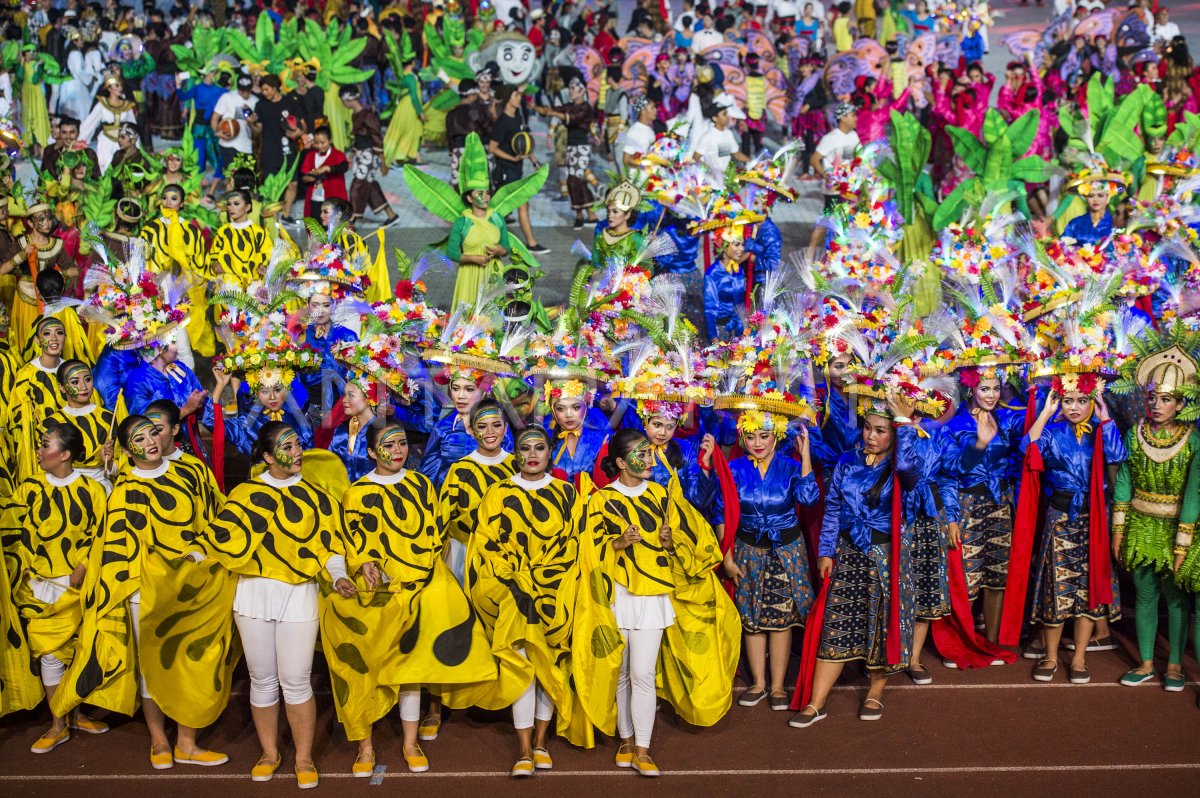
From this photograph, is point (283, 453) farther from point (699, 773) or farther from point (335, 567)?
point (699, 773)

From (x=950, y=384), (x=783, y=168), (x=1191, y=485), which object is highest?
(x=783, y=168)

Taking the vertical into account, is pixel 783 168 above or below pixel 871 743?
above

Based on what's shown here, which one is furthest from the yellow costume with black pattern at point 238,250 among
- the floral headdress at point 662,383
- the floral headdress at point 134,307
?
the floral headdress at point 662,383

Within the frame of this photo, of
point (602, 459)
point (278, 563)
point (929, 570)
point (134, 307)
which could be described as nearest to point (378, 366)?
point (602, 459)

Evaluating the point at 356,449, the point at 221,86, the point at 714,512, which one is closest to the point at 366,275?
the point at 356,449

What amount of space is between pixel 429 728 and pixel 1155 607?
3.76m

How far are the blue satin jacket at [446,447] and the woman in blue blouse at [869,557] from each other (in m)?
1.78

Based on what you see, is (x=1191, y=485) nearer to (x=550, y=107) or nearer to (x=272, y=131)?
(x=272, y=131)

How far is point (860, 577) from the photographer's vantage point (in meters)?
6.67

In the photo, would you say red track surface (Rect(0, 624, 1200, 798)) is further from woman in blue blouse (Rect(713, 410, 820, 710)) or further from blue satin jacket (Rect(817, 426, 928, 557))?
blue satin jacket (Rect(817, 426, 928, 557))

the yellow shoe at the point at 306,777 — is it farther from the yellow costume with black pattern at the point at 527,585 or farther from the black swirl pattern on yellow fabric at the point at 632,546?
the black swirl pattern on yellow fabric at the point at 632,546

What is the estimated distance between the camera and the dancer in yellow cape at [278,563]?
596 cm

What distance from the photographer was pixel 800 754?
21.1 feet

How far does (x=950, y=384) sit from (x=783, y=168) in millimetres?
4311
